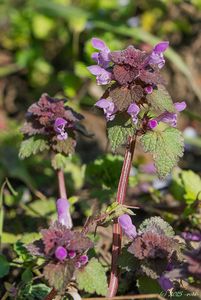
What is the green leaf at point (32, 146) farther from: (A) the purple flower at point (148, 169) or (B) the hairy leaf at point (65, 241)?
(A) the purple flower at point (148, 169)

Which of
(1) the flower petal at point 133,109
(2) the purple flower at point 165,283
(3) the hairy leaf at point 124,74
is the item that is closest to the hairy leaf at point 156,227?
(2) the purple flower at point 165,283

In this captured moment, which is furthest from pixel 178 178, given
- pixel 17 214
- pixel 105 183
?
pixel 17 214

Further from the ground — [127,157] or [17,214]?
[127,157]

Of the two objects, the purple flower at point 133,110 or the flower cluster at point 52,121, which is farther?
the flower cluster at point 52,121

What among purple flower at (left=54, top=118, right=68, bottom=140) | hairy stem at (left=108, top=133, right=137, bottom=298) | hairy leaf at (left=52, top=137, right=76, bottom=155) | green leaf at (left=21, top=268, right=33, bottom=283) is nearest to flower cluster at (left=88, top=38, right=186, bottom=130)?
hairy stem at (left=108, top=133, right=137, bottom=298)

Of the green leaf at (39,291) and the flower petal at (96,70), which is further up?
the flower petal at (96,70)

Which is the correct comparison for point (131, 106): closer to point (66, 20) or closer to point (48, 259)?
point (48, 259)

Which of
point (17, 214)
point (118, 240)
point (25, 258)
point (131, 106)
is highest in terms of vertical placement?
point (131, 106)
